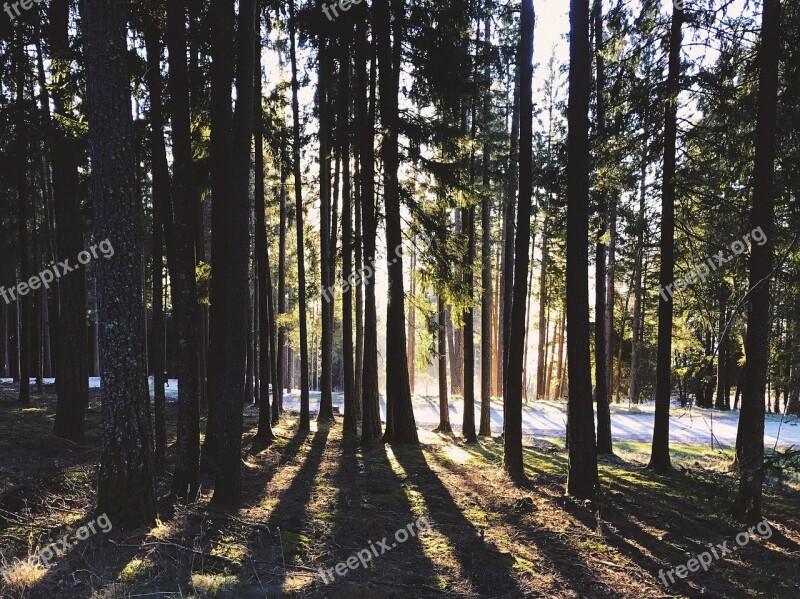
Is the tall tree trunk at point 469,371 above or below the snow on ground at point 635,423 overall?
above

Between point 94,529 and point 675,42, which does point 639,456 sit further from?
point 94,529

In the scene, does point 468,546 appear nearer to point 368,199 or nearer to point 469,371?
point 368,199

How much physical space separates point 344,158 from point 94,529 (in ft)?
34.8

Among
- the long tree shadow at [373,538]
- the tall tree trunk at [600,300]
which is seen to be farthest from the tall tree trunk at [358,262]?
the tall tree trunk at [600,300]

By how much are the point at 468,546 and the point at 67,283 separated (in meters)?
9.25

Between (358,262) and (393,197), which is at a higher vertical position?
(393,197)

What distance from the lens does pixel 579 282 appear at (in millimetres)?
8125

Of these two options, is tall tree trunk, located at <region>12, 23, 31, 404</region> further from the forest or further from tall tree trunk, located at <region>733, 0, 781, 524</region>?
tall tree trunk, located at <region>733, 0, 781, 524</region>

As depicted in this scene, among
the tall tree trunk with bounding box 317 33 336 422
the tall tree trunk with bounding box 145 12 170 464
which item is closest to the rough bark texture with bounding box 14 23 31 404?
the tall tree trunk with bounding box 145 12 170 464

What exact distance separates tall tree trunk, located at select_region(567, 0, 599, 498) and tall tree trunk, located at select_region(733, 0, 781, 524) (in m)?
2.03

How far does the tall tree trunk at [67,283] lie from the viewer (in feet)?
32.5

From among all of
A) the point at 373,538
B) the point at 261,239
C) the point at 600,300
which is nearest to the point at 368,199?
the point at 261,239

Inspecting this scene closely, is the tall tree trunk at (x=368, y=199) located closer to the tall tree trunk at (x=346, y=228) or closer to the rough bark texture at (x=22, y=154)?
the tall tree trunk at (x=346, y=228)

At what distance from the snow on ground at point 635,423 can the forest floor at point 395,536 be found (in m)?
6.53
